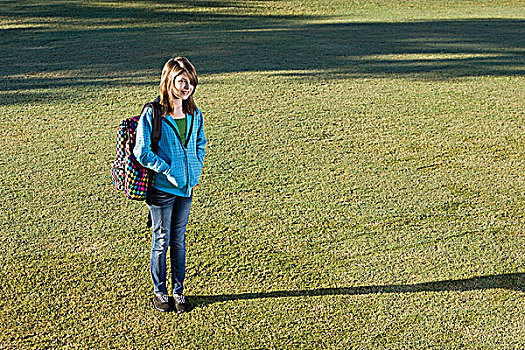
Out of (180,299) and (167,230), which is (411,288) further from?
(167,230)

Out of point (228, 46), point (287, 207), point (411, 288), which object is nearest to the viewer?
point (411, 288)

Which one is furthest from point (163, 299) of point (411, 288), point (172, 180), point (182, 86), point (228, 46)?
point (228, 46)

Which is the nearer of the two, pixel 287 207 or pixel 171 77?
pixel 171 77

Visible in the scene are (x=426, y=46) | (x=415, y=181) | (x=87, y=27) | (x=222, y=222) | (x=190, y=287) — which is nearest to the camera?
(x=190, y=287)

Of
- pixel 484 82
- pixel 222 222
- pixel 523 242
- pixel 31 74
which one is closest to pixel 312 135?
pixel 222 222

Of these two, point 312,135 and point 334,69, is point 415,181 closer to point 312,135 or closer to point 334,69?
point 312,135

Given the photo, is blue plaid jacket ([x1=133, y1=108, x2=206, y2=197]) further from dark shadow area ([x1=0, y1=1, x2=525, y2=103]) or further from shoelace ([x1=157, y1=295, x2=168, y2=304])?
dark shadow area ([x1=0, y1=1, x2=525, y2=103])

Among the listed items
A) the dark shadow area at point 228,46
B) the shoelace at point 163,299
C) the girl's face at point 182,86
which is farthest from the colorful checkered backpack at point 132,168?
the dark shadow area at point 228,46

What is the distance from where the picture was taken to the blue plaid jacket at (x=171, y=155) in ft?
10.3

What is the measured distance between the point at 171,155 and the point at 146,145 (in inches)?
6.2

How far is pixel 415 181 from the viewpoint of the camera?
537 centimetres

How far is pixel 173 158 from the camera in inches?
128

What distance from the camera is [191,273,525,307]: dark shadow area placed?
373 cm

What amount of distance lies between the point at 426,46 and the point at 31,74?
679 centimetres
